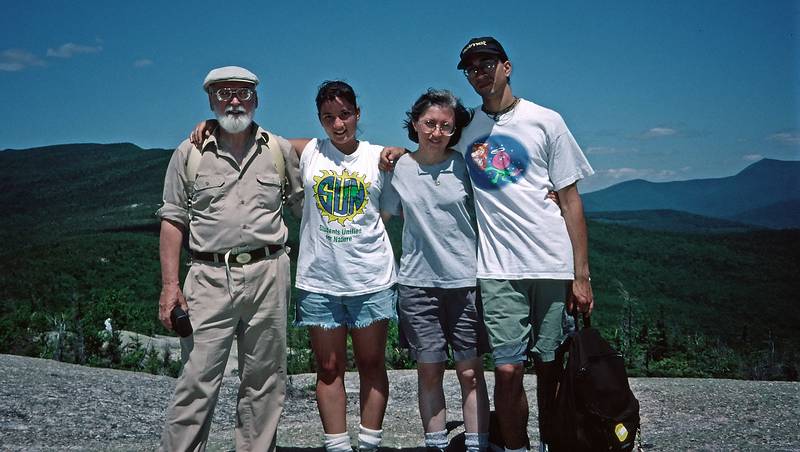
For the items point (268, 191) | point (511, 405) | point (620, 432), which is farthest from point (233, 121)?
point (620, 432)

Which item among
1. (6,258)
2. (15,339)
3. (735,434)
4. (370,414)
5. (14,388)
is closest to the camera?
(370,414)

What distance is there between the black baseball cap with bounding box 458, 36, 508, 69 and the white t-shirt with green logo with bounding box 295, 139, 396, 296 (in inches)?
30.2

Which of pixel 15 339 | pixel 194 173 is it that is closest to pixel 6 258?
pixel 15 339

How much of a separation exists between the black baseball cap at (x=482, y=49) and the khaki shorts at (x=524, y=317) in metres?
1.21

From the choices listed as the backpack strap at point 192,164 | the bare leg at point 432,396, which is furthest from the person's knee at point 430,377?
the backpack strap at point 192,164

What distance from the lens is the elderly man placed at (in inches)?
158

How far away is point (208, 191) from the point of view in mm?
4039

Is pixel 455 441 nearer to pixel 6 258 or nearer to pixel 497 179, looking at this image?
pixel 497 179

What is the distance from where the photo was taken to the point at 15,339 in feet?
30.2

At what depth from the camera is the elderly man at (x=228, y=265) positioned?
4012mm

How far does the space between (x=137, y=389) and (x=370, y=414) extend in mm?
3729

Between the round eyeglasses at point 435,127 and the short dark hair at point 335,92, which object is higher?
the short dark hair at point 335,92

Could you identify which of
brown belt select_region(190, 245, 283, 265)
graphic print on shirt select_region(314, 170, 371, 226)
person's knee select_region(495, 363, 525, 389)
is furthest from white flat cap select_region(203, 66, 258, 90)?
person's knee select_region(495, 363, 525, 389)

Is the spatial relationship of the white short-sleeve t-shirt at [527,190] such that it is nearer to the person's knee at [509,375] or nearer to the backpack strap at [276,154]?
the person's knee at [509,375]
